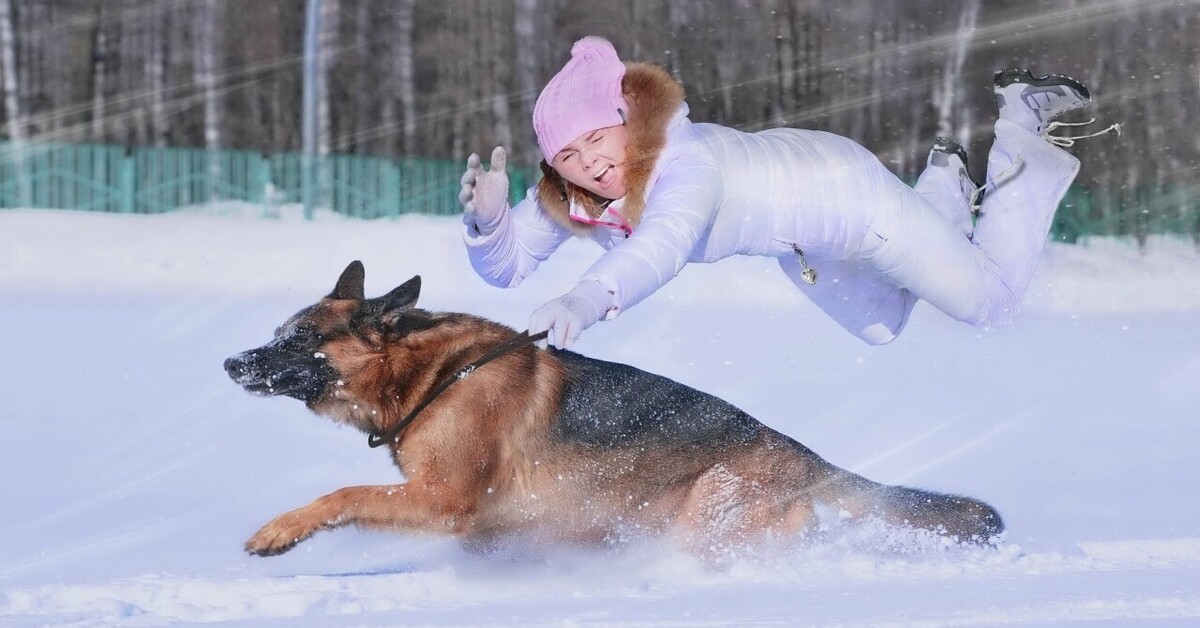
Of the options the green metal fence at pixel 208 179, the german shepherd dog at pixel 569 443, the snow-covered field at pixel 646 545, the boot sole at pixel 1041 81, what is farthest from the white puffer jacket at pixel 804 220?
the green metal fence at pixel 208 179

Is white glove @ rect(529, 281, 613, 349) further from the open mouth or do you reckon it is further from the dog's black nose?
the dog's black nose

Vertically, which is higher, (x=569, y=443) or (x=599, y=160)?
(x=599, y=160)

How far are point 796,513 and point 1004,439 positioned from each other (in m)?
2.15

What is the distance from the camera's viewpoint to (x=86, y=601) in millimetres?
3127

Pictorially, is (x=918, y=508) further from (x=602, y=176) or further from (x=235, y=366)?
(x=235, y=366)

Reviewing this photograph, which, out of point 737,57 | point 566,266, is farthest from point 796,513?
point 737,57

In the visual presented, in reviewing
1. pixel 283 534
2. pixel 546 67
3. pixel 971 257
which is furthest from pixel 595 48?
pixel 546 67

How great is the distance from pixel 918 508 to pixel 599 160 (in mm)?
1505

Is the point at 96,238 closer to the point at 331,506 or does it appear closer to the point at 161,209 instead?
the point at 161,209

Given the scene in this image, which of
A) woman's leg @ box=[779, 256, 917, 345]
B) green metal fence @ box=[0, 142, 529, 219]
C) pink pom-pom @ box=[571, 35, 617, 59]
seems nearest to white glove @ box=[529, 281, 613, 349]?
pink pom-pom @ box=[571, 35, 617, 59]

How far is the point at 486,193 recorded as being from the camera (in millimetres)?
3893

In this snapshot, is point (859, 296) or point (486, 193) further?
point (859, 296)

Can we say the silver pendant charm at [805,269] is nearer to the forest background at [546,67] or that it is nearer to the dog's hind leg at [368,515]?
the dog's hind leg at [368,515]

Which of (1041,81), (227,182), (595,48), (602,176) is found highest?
(595,48)
